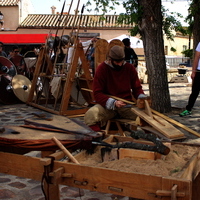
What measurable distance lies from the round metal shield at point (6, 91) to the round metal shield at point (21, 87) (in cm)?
19

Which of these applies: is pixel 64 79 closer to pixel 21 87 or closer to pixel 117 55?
pixel 21 87

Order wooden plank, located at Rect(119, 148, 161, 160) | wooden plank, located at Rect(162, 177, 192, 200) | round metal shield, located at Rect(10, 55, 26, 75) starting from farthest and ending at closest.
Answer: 1. round metal shield, located at Rect(10, 55, 26, 75)
2. wooden plank, located at Rect(119, 148, 161, 160)
3. wooden plank, located at Rect(162, 177, 192, 200)

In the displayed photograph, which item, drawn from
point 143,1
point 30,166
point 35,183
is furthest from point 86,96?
point 30,166

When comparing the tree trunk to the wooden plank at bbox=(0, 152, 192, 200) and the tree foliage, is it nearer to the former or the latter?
the tree foliage

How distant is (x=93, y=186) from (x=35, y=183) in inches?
71.8

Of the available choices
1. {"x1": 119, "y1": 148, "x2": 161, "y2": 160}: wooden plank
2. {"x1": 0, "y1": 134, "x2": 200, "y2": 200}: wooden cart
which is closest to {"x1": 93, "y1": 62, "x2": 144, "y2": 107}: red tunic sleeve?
{"x1": 119, "y1": 148, "x2": 161, "y2": 160}: wooden plank

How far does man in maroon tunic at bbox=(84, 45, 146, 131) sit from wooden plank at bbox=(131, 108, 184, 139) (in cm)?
59

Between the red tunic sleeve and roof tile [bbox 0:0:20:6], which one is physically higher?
roof tile [bbox 0:0:20:6]

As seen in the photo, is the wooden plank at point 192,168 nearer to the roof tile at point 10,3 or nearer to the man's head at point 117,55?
the man's head at point 117,55

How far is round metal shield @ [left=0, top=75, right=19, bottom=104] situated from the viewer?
9734mm

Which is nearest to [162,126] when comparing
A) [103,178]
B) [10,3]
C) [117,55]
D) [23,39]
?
[117,55]

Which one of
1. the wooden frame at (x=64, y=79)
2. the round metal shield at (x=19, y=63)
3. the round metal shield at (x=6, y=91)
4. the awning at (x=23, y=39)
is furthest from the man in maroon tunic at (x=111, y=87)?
the awning at (x=23, y=39)

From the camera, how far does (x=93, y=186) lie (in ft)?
6.78

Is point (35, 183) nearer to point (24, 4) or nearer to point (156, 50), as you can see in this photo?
point (156, 50)
